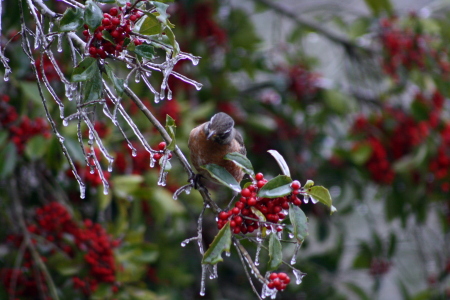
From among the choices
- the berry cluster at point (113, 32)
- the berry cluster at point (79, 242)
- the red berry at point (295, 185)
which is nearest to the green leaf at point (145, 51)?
the berry cluster at point (113, 32)

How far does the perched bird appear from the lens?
2318 mm

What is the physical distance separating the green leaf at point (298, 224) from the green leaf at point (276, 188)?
0.22 feet

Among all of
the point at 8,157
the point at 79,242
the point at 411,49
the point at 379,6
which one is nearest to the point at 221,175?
the point at 79,242

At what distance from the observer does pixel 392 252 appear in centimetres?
421

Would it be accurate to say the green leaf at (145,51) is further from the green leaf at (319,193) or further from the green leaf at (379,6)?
the green leaf at (379,6)

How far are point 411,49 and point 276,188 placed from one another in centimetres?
304

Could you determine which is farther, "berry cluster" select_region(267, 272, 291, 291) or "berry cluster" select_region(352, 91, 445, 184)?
"berry cluster" select_region(352, 91, 445, 184)

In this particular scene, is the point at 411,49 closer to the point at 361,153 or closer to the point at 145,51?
the point at 361,153

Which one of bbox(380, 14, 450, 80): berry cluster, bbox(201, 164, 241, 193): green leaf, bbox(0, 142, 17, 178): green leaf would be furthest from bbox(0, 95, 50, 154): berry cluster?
bbox(380, 14, 450, 80): berry cluster

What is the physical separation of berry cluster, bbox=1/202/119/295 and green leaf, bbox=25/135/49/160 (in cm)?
30

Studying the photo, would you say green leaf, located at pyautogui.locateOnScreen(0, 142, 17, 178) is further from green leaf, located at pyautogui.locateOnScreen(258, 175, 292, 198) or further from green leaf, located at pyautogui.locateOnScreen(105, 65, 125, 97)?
A: green leaf, located at pyautogui.locateOnScreen(258, 175, 292, 198)

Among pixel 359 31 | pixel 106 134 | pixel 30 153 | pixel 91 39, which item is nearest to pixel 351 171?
pixel 359 31

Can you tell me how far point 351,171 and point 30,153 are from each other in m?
2.88

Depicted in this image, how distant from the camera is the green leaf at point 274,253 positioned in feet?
4.75
